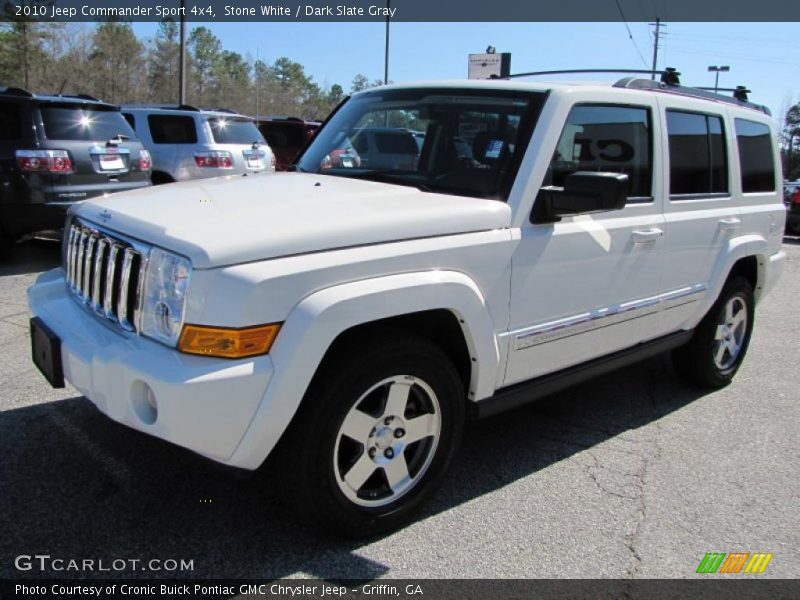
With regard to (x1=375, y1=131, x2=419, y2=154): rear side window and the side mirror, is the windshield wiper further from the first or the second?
the side mirror

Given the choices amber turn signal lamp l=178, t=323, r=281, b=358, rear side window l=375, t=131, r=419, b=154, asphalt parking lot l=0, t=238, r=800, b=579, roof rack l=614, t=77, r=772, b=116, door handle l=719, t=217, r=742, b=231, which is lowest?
asphalt parking lot l=0, t=238, r=800, b=579

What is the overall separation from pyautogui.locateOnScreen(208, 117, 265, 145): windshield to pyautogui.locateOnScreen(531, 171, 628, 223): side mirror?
861cm

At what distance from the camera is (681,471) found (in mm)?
3598

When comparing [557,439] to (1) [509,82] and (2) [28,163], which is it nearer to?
(1) [509,82]

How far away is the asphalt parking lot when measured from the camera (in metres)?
2.67

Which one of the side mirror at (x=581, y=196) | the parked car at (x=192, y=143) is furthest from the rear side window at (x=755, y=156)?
the parked car at (x=192, y=143)

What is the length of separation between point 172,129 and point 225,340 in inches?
368

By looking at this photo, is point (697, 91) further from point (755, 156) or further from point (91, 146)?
point (91, 146)

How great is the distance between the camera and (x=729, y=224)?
14.2 ft

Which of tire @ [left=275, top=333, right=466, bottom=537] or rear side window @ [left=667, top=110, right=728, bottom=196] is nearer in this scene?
tire @ [left=275, top=333, right=466, bottom=537]

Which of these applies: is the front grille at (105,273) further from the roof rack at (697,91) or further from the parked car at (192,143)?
the parked car at (192,143)

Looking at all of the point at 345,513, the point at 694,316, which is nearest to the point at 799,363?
the point at 694,316

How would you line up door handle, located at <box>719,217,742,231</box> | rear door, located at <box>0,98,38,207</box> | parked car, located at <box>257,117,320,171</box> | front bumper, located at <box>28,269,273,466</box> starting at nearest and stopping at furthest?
front bumper, located at <box>28,269,273,466</box> → door handle, located at <box>719,217,742,231</box> → rear door, located at <box>0,98,38,207</box> → parked car, located at <box>257,117,320,171</box>

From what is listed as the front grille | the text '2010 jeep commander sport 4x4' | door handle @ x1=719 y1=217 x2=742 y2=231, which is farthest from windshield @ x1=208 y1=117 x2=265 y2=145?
door handle @ x1=719 y1=217 x2=742 y2=231
